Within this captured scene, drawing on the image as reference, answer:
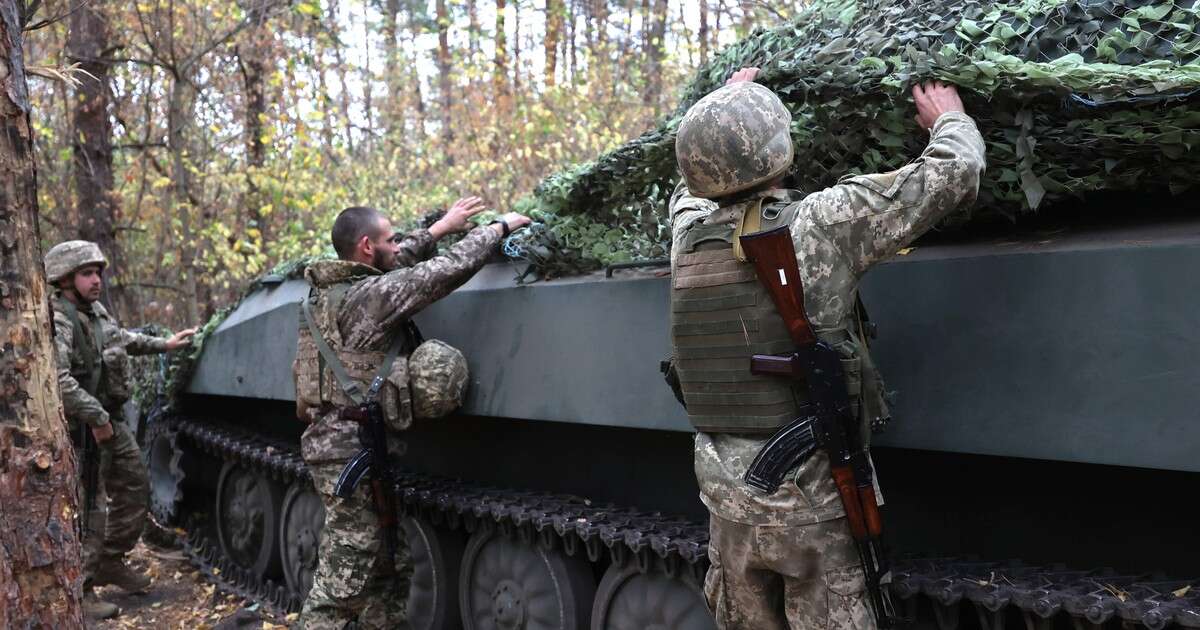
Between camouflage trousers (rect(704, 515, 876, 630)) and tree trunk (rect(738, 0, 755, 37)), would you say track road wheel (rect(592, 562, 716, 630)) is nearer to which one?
camouflage trousers (rect(704, 515, 876, 630))

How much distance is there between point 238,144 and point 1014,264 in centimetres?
1200

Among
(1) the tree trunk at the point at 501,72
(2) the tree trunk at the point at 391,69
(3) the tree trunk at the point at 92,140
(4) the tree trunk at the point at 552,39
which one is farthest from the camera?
(2) the tree trunk at the point at 391,69

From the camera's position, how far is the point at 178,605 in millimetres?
6562

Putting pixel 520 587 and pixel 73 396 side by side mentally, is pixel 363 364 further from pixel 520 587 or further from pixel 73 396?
pixel 73 396

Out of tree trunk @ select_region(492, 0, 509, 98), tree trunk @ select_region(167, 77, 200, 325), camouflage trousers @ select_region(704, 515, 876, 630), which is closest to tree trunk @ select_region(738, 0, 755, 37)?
tree trunk @ select_region(492, 0, 509, 98)

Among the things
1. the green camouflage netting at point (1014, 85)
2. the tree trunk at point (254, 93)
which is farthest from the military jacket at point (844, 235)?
the tree trunk at point (254, 93)

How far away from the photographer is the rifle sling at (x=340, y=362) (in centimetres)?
464

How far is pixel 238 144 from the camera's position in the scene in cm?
1331

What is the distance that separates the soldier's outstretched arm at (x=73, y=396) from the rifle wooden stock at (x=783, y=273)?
174 inches

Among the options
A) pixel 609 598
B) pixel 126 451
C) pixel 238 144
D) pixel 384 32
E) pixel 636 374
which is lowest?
pixel 609 598

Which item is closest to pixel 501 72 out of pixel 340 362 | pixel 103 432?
pixel 103 432

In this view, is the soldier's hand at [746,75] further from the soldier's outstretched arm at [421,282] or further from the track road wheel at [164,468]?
the track road wheel at [164,468]

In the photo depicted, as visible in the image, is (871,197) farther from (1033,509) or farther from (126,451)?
(126,451)

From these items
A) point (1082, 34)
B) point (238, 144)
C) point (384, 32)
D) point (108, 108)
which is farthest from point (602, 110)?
point (1082, 34)
